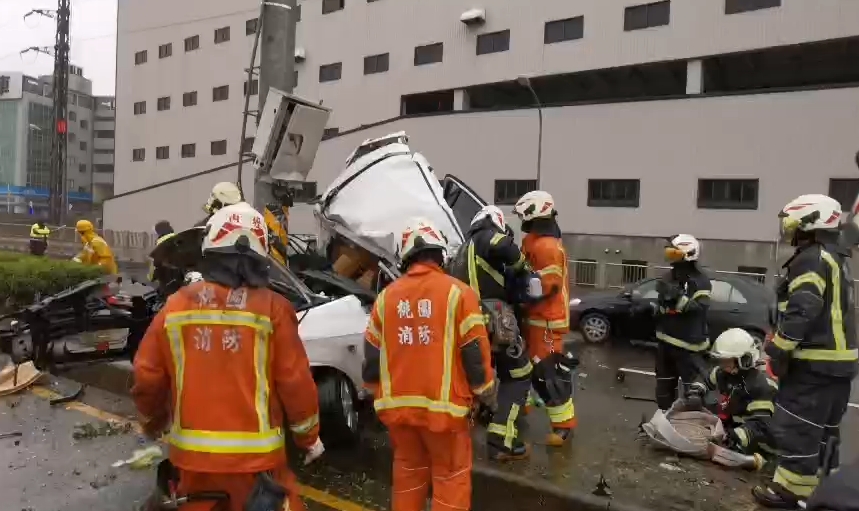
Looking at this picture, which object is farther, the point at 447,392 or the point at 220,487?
the point at 447,392

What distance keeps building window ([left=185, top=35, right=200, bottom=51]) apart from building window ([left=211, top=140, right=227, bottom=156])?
556 cm

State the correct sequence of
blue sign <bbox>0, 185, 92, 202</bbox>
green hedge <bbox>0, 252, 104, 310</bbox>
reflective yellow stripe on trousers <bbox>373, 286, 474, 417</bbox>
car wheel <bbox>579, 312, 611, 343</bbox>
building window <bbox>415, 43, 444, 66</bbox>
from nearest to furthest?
reflective yellow stripe on trousers <bbox>373, 286, 474, 417</bbox>, green hedge <bbox>0, 252, 104, 310</bbox>, car wheel <bbox>579, 312, 611, 343</bbox>, building window <bbox>415, 43, 444, 66</bbox>, blue sign <bbox>0, 185, 92, 202</bbox>

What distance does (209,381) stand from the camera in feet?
8.77

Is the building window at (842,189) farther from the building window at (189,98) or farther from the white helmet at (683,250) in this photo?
the building window at (189,98)

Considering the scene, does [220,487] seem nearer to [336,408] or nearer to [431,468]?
[431,468]

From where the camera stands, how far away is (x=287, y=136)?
5973 mm

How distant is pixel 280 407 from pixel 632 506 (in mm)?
2245

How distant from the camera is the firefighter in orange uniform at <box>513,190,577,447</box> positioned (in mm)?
5156

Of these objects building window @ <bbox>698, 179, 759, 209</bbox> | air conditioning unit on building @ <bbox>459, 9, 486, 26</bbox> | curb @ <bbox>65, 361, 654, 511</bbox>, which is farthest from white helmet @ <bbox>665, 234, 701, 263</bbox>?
air conditioning unit on building @ <bbox>459, 9, 486, 26</bbox>

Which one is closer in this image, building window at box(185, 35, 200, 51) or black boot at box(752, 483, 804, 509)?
black boot at box(752, 483, 804, 509)

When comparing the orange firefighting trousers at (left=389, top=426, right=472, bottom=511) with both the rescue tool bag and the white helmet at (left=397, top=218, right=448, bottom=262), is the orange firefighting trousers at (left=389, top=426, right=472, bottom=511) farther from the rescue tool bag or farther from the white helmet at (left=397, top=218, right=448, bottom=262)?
the rescue tool bag

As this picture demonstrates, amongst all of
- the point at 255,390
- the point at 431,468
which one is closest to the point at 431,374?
the point at 431,468

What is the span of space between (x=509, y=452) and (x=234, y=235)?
286cm

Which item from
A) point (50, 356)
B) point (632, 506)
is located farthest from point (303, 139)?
point (632, 506)
